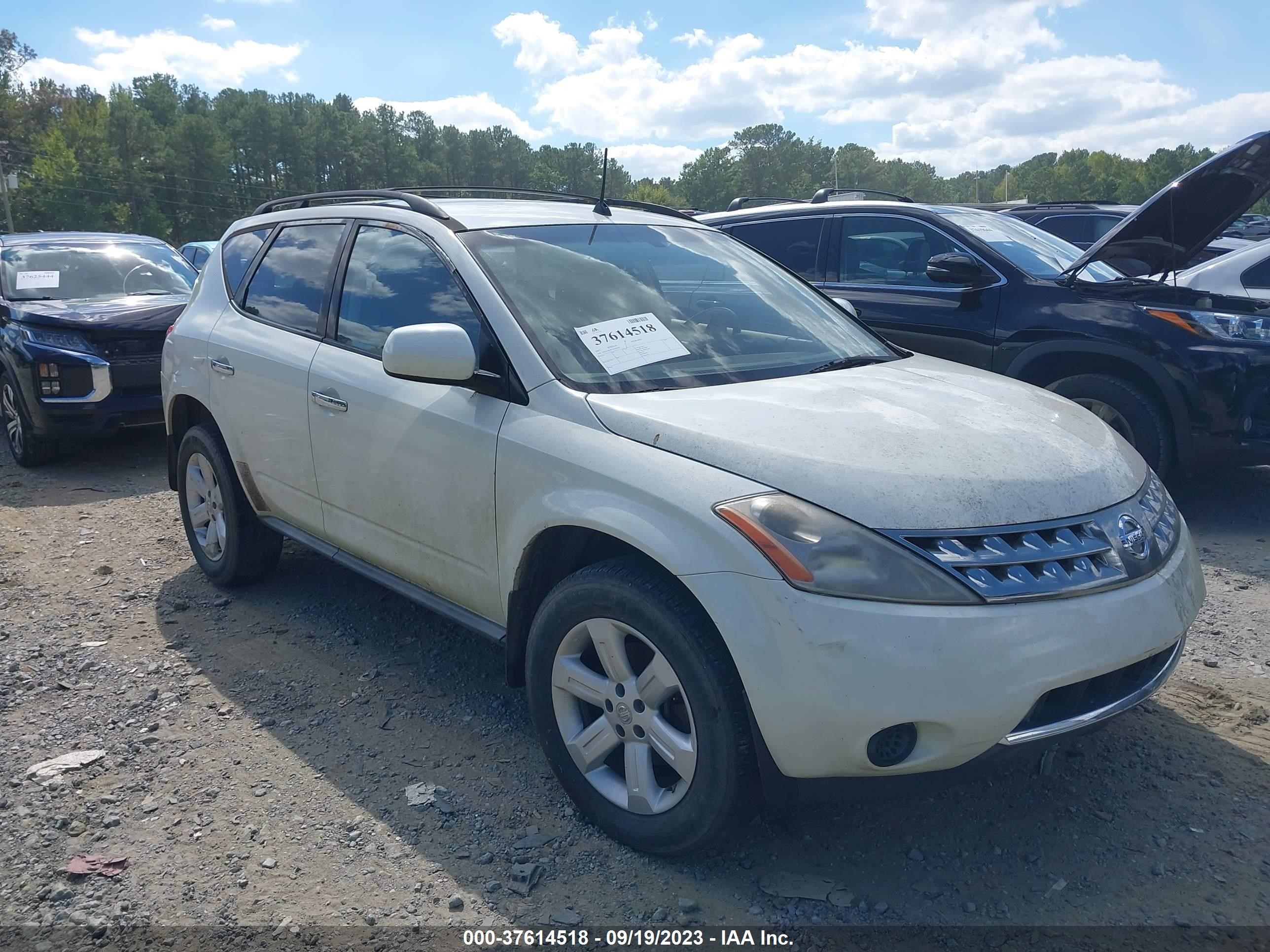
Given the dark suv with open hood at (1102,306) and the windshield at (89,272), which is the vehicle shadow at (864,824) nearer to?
the dark suv with open hood at (1102,306)

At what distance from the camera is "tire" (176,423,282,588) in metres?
4.50

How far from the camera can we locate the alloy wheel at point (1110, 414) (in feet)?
18.2

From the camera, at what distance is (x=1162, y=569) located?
2557mm

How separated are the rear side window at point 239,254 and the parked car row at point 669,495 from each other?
0.05ft

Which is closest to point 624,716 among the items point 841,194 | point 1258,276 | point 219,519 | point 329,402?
point 329,402

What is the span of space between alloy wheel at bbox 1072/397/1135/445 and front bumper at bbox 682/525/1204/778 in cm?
367

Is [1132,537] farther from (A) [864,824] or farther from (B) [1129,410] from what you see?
(B) [1129,410]

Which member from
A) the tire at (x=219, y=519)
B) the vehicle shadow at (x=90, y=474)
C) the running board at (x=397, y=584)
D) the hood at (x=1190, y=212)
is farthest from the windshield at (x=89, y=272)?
the hood at (x=1190, y=212)

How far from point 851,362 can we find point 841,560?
1.34 meters

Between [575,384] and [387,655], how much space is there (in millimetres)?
1752

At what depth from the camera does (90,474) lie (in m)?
7.31

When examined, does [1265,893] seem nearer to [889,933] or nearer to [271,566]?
[889,933]

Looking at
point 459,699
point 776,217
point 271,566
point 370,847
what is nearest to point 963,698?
point 370,847

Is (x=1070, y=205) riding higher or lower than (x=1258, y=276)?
higher
